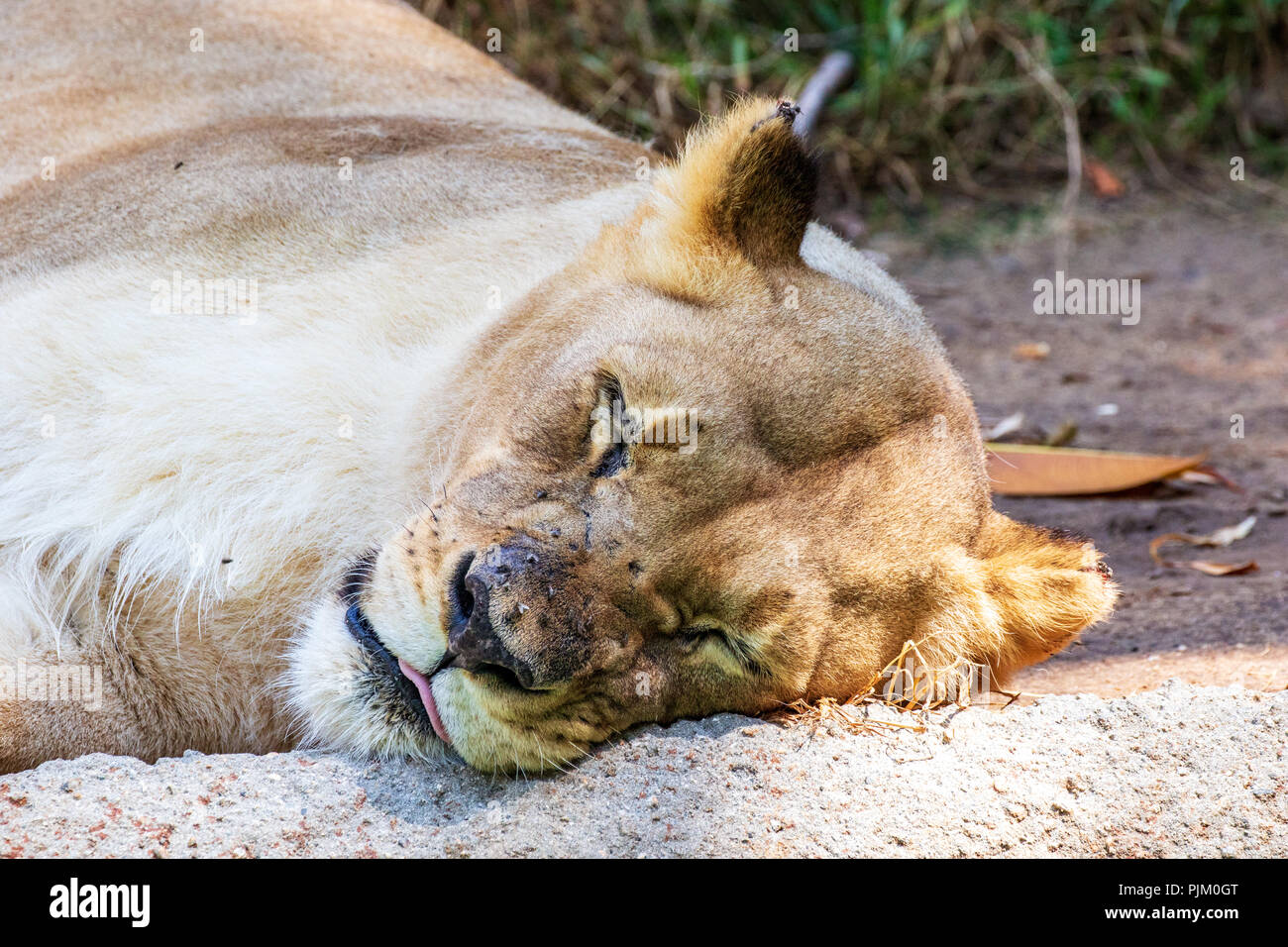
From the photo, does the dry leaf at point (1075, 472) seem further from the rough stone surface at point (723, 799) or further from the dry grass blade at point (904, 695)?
the rough stone surface at point (723, 799)

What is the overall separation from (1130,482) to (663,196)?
7.84 ft

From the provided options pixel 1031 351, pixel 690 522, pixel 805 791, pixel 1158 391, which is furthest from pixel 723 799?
pixel 1031 351

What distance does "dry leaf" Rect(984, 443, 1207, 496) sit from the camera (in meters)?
4.71

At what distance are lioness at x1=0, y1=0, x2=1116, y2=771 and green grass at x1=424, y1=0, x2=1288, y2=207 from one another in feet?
13.9

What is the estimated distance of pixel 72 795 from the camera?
7.93 ft

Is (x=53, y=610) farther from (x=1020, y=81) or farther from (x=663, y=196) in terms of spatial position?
(x=1020, y=81)

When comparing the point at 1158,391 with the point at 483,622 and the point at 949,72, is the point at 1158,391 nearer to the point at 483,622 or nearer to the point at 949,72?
the point at 949,72

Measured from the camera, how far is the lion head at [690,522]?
8.02ft

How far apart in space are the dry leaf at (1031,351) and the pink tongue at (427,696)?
4282 mm

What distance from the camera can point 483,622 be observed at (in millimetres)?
2297

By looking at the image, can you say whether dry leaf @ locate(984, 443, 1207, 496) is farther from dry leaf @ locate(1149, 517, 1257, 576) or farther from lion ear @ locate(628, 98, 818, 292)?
lion ear @ locate(628, 98, 818, 292)

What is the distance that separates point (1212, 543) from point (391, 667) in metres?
2.89

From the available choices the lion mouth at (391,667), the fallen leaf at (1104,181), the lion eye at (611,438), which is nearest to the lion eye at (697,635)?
the lion eye at (611,438)

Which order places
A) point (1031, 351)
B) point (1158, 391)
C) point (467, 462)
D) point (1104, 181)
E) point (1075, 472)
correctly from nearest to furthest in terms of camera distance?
point (467, 462)
point (1075, 472)
point (1158, 391)
point (1031, 351)
point (1104, 181)
